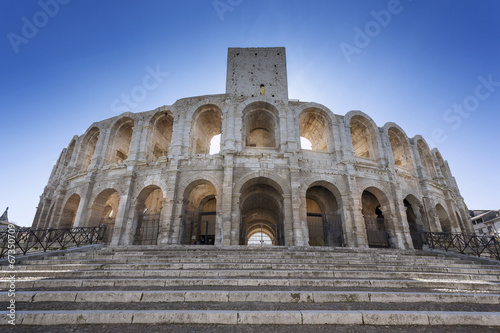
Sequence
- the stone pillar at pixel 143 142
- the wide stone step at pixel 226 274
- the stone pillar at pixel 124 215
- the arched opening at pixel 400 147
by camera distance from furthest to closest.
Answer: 1. the arched opening at pixel 400 147
2. the stone pillar at pixel 143 142
3. the stone pillar at pixel 124 215
4. the wide stone step at pixel 226 274

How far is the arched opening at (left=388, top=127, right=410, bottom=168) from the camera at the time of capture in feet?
55.8

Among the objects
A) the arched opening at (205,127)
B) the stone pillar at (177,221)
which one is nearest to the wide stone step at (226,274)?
the stone pillar at (177,221)

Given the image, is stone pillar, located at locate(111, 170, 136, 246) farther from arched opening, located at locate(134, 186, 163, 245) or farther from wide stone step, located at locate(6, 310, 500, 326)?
wide stone step, located at locate(6, 310, 500, 326)

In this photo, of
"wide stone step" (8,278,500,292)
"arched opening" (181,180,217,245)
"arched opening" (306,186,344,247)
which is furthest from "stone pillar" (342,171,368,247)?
"wide stone step" (8,278,500,292)

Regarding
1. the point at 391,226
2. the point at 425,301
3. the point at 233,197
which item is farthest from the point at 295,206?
the point at 425,301

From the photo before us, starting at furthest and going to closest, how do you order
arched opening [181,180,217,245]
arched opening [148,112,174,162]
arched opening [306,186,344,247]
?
arched opening [148,112,174,162] < arched opening [181,180,217,245] < arched opening [306,186,344,247]

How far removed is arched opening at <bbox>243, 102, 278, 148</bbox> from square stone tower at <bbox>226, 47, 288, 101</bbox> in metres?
1.46

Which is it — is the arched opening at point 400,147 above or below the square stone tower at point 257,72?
below

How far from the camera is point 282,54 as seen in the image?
1858cm

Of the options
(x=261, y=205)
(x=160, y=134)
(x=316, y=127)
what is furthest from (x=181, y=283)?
(x=316, y=127)

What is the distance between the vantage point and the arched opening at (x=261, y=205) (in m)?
14.2

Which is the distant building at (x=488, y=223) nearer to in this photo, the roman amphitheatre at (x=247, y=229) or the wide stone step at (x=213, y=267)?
the roman amphitheatre at (x=247, y=229)

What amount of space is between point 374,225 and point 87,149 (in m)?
22.0

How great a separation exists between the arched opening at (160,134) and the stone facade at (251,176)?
0.08 meters
